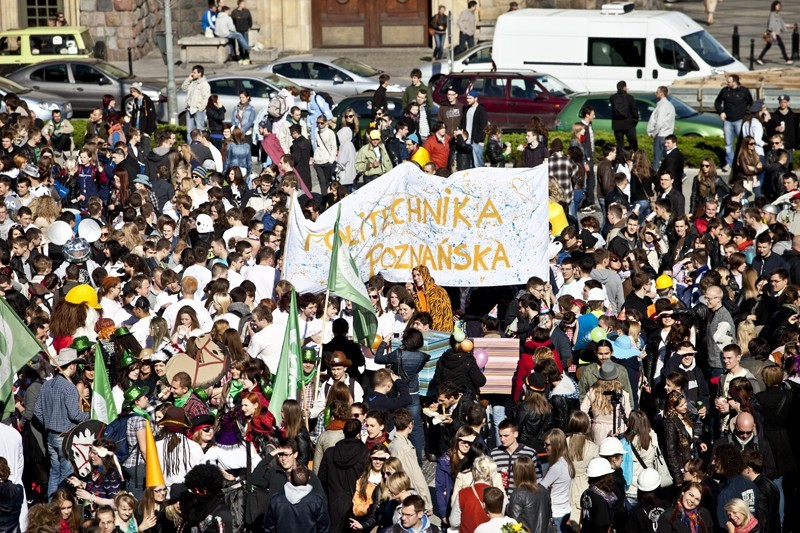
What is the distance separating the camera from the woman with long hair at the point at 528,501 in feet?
36.3

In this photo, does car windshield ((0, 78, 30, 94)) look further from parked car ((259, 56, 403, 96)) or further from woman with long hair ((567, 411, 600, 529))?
woman with long hair ((567, 411, 600, 529))

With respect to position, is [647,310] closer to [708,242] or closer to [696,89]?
[708,242]

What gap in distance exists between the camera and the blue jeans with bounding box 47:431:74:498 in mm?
12789

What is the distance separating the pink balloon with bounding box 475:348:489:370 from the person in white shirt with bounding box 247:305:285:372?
5.76 ft

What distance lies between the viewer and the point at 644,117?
24922 millimetres

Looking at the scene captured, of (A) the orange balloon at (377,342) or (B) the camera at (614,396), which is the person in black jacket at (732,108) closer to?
(A) the orange balloon at (377,342)

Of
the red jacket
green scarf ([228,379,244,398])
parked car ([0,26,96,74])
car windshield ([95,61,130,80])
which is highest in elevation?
parked car ([0,26,96,74])

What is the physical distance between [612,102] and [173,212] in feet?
26.5

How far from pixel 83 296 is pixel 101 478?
141 inches

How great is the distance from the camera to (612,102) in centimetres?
2375

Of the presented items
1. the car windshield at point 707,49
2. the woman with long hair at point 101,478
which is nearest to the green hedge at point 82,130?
the car windshield at point 707,49

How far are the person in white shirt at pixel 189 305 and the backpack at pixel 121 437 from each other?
2.53 m

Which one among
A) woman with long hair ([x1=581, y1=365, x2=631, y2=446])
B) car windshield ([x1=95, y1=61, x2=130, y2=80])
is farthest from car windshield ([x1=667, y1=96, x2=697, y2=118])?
woman with long hair ([x1=581, y1=365, x2=631, y2=446])

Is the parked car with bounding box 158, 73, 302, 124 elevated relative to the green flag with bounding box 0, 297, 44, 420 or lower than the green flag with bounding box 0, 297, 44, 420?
elevated
